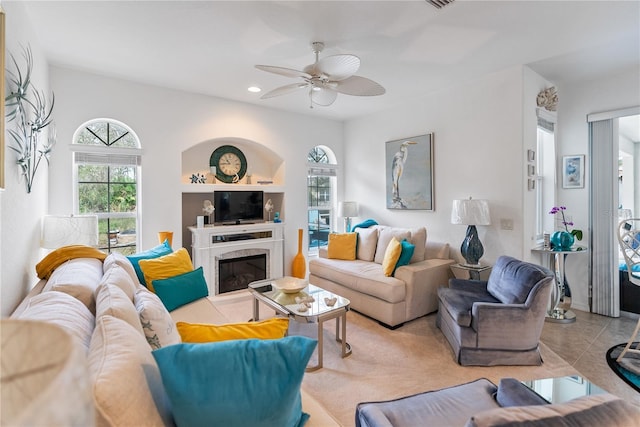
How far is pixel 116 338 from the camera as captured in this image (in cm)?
→ 99

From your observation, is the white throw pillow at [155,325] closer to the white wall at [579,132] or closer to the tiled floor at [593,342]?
the tiled floor at [593,342]

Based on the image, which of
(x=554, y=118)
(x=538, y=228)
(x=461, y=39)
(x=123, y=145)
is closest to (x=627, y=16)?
(x=461, y=39)

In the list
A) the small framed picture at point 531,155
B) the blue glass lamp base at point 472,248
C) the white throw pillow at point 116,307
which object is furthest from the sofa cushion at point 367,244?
the white throw pillow at point 116,307

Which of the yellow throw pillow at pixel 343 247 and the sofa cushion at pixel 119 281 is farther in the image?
the yellow throw pillow at pixel 343 247

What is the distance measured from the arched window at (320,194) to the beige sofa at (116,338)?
12.6 feet

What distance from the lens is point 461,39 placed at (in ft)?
9.07

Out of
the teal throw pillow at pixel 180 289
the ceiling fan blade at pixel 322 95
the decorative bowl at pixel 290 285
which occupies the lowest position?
the decorative bowl at pixel 290 285

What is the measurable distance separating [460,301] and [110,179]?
413 cm

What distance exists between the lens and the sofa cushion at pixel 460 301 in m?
2.53

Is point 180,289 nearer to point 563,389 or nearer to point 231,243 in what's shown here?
point 231,243

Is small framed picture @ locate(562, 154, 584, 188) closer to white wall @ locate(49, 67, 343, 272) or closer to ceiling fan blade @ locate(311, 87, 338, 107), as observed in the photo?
ceiling fan blade @ locate(311, 87, 338, 107)

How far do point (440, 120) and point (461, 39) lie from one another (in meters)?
1.48

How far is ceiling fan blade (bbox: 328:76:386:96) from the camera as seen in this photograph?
2.64m

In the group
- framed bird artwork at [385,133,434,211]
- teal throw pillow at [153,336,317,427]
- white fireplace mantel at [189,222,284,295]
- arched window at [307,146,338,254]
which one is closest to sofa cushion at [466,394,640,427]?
teal throw pillow at [153,336,317,427]
